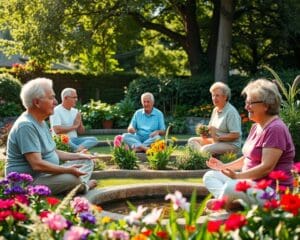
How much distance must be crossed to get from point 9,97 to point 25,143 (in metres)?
12.4

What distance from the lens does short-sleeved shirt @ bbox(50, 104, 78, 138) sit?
8734mm

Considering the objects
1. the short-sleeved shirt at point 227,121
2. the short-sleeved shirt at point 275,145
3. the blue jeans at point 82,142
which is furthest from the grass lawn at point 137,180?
the short-sleeved shirt at point 275,145

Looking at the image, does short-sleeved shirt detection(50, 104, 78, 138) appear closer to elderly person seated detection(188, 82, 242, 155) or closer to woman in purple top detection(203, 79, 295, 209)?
elderly person seated detection(188, 82, 242, 155)

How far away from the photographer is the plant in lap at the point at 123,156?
7840 mm

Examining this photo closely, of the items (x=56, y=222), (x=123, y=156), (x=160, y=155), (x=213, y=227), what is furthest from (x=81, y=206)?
(x=123, y=156)

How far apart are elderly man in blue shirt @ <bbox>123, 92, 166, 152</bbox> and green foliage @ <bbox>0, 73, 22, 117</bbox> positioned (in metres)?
7.72

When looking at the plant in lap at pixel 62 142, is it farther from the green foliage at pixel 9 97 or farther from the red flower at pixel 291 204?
the green foliage at pixel 9 97

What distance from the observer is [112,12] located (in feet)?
58.3

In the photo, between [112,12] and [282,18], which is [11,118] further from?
[282,18]

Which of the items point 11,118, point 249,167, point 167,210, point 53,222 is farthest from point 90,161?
point 11,118

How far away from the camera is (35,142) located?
16.2 ft

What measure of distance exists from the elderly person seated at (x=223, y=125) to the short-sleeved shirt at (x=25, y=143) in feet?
10.9

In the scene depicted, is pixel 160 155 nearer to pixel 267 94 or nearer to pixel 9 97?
pixel 267 94

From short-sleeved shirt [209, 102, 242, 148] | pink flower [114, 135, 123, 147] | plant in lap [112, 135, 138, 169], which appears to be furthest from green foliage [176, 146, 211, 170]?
pink flower [114, 135, 123, 147]
